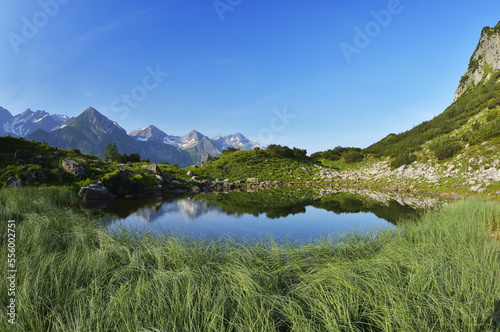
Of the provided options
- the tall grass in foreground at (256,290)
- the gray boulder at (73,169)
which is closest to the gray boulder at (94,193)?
the gray boulder at (73,169)

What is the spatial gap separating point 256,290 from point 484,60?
94431mm

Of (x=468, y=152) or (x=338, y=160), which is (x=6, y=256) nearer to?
(x=468, y=152)

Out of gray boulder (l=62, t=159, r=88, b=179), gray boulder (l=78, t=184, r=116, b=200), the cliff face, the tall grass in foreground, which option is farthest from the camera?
the cliff face

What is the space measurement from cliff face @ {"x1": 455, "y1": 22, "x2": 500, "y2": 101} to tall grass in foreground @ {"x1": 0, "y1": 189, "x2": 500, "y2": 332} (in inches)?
3238

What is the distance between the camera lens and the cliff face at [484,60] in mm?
56062

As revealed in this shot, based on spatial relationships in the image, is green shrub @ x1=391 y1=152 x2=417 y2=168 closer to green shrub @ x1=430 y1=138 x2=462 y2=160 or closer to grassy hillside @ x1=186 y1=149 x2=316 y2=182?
green shrub @ x1=430 y1=138 x2=462 y2=160

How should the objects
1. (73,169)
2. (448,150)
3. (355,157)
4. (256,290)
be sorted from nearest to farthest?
1. (256,290)
2. (73,169)
3. (448,150)
4. (355,157)

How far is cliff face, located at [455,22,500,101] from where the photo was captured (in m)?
56.1

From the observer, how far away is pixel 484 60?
6053 centimetres

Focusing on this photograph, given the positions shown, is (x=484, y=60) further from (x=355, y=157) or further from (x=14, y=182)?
(x=14, y=182)

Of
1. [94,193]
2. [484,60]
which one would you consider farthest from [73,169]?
[484,60]

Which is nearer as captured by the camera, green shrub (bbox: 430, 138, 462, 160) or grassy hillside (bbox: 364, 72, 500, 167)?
grassy hillside (bbox: 364, 72, 500, 167)

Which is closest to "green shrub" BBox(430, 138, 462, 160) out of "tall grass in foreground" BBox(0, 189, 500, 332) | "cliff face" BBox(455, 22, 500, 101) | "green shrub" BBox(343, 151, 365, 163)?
"green shrub" BBox(343, 151, 365, 163)

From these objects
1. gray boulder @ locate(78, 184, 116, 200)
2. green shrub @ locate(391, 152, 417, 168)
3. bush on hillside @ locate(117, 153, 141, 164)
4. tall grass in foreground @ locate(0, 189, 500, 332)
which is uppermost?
bush on hillside @ locate(117, 153, 141, 164)
